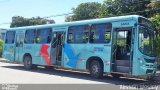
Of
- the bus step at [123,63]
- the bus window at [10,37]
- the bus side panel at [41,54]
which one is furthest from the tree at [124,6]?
the bus step at [123,63]

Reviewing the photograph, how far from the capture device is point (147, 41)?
1486cm

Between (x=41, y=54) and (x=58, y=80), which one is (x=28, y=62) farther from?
(x=58, y=80)

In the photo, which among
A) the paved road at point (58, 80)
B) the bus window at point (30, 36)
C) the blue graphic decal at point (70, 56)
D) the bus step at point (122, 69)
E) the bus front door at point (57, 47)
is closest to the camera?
the paved road at point (58, 80)

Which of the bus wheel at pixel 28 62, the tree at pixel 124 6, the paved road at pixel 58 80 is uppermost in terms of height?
the tree at pixel 124 6

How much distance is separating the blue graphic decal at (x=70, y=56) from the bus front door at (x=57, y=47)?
670mm

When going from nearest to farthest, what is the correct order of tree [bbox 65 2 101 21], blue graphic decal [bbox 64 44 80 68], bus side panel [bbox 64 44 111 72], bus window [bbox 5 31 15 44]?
bus side panel [bbox 64 44 111 72] → blue graphic decal [bbox 64 44 80 68] → bus window [bbox 5 31 15 44] → tree [bbox 65 2 101 21]

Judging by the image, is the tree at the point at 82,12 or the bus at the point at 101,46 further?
the tree at the point at 82,12

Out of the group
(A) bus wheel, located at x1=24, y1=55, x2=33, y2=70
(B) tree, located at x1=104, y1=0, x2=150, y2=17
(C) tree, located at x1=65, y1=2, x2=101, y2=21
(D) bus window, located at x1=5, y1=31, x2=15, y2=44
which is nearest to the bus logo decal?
(A) bus wheel, located at x1=24, y1=55, x2=33, y2=70

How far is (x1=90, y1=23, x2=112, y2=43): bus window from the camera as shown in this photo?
15.5 meters

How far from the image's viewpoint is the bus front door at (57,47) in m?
18.5

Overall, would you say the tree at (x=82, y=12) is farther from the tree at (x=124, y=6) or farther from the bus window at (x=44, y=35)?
the bus window at (x=44, y=35)

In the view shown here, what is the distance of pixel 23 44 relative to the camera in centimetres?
2194

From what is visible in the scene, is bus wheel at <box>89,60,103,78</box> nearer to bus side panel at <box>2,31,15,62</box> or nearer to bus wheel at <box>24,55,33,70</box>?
bus wheel at <box>24,55,33,70</box>

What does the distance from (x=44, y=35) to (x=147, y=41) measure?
24.9ft
